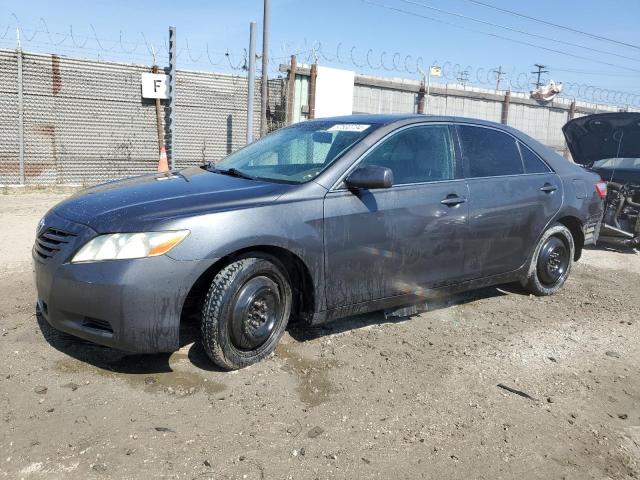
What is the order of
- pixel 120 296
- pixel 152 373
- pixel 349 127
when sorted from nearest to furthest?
pixel 120 296 → pixel 152 373 → pixel 349 127

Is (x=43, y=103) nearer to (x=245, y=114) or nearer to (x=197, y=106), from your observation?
(x=197, y=106)

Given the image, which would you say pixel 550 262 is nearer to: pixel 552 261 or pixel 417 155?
pixel 552 261

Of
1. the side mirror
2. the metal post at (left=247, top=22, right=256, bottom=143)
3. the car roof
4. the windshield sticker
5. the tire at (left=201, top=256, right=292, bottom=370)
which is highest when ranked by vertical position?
the metal post at (left=247, top=22, right=256, bottom=143)

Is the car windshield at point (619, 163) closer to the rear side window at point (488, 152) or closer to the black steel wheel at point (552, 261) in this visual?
the black steel wheel at point (552, 261)

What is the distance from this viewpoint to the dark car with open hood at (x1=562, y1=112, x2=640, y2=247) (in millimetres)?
7742

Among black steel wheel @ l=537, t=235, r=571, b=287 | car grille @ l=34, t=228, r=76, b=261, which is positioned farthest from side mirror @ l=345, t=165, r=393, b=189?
black steel wheel @ l=537, t=235, r=571, b=287

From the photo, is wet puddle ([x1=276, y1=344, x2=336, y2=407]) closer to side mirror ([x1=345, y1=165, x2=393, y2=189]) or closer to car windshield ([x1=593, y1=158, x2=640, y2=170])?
side mirror ([x1=345, y1=165, x2=393, y2=189])

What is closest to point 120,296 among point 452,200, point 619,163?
point 452,200

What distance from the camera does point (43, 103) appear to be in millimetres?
11391

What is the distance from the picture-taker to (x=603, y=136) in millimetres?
8086

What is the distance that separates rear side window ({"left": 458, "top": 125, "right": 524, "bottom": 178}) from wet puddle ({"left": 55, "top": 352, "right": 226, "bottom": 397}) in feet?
8.78

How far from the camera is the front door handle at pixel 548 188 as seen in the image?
5.18 m

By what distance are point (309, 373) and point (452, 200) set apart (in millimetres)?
1746

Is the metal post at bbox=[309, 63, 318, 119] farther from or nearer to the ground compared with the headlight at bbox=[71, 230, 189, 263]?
farther from the ground
